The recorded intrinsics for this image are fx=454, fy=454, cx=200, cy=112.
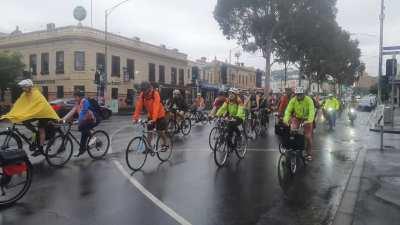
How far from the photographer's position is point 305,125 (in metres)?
9.79

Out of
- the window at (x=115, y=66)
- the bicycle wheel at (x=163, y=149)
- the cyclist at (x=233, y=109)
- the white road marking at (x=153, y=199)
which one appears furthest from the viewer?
the window at (x=115, y=66)

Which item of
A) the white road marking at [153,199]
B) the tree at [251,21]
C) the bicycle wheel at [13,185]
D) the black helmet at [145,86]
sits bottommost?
the white road marking at [153,199]

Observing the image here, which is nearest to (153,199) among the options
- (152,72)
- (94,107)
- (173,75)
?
(94,107)

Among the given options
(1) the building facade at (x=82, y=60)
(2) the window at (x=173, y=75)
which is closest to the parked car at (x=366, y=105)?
(2) the window at (x=173, y=75)

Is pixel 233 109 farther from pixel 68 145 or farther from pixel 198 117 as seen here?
pixel 198 117

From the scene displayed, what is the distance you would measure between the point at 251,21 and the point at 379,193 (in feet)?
108

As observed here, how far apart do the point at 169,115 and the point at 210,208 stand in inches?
377

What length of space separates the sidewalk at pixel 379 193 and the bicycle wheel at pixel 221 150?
2927 mm

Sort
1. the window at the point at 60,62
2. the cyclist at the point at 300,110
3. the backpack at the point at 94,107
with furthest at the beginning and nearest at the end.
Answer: the window at the point at 60,62 < the backpack at the point at 94,107 < the cyclist at the point at 300,110

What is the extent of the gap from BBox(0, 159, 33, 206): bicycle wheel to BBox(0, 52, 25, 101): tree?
3473 centimetres

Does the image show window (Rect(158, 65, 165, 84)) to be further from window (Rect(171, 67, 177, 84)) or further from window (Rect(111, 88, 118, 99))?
window (Rect(111, 88, 118, 99))

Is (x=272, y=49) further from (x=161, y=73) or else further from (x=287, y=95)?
(x=287, y=95)

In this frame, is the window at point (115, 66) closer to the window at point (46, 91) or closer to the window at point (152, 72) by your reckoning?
the window at point (152, 72)

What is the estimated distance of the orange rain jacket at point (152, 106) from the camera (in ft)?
32.2
